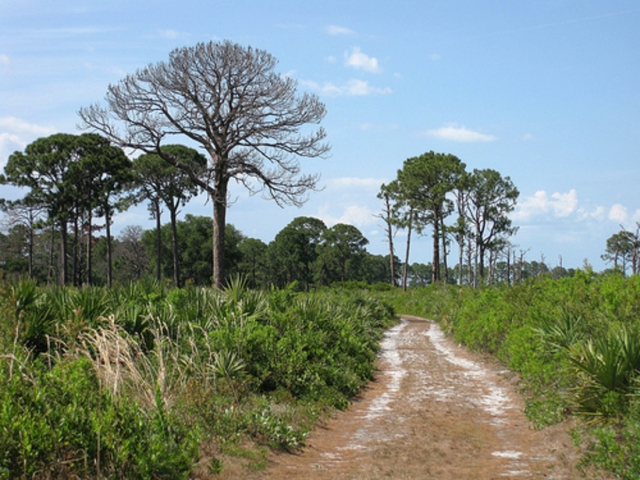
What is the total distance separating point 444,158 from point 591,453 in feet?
162

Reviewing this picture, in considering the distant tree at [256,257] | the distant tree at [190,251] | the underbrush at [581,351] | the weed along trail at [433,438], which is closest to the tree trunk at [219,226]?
the underbrush at [581,351]

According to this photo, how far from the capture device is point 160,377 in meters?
6.50

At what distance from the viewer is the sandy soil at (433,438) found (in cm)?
651

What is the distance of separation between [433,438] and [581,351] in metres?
2.25

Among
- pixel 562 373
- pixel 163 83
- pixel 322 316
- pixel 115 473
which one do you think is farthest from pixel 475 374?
pixel 163 83

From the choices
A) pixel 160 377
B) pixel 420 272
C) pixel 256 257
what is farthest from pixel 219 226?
pixel 420 272

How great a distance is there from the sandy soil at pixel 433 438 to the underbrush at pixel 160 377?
43cm

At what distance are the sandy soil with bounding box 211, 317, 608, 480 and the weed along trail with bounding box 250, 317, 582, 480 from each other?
1 cm

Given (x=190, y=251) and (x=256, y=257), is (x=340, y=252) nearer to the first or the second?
(x=256, y=257)

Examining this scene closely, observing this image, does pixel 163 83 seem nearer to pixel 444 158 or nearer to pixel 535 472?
pixel 535 472

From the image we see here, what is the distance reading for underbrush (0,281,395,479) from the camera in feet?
15.2

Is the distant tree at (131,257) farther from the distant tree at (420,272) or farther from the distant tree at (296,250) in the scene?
the distant tree at (420,272)

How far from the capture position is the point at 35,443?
4270 mm

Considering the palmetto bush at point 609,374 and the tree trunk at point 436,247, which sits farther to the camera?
the tree trunk at point 436,247
